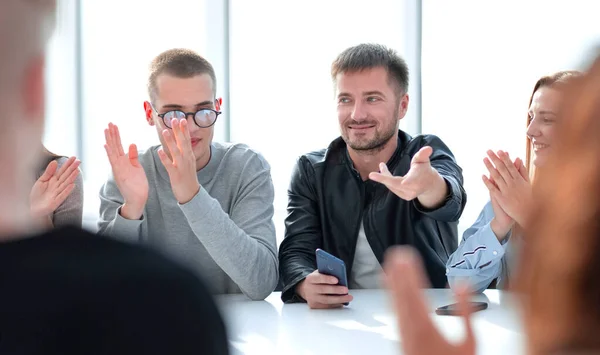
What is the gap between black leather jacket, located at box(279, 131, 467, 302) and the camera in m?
3.05

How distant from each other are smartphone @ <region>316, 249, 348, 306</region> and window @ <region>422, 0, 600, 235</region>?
319 centimetres

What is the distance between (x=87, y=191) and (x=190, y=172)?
12.1 ft

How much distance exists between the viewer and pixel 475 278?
276 cm

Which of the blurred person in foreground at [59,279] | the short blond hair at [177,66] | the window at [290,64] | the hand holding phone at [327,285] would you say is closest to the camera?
the blurred person in foreground at [59,279]

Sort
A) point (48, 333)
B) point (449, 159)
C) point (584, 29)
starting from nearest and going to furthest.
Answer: point (48, 333) → point (449, 159) → point (584, 29)

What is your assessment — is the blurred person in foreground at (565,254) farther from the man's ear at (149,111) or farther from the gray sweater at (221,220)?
the man's ear at (149,111)

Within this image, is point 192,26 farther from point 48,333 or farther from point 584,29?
point 48,333

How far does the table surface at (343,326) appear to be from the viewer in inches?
77.4

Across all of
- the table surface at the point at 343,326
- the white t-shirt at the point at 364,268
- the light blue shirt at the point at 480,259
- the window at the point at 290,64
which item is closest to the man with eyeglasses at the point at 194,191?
the table surface at the point at 343,326

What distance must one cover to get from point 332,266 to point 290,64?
11.6 feet

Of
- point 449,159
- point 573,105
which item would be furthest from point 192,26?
point 573,105

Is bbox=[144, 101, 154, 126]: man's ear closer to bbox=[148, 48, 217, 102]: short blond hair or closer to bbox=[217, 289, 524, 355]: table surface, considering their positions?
bbox=[148, 48, 217, 102]: short blond hair

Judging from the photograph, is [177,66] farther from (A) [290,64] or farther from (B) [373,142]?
(A) [290,64]

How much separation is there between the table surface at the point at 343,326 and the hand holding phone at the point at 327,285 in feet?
0.10
